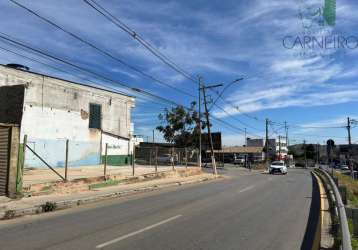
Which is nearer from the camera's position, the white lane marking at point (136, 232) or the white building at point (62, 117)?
the white lane marking at point (136, 232)

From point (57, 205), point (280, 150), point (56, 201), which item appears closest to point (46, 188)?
point (56, 201)

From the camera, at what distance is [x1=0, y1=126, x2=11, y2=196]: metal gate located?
1530 cm

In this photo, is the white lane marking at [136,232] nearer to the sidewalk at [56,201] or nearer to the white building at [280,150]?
the sidewalk at [56,201]

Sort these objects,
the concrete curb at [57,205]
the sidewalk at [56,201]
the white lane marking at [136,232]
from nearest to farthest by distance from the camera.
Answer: the white lane marking at [136,232] → the concrete curb at [57,205] → the sidewalk at [56,201]

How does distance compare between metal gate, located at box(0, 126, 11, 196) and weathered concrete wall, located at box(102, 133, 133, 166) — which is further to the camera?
weathered concrete wall, located at box(102, 133, 133, 166)

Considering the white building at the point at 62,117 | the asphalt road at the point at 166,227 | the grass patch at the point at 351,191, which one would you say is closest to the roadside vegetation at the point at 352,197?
the grass patch at the point at 351,191

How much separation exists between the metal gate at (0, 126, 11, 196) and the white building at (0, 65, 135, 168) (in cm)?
1458

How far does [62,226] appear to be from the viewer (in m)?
10.2

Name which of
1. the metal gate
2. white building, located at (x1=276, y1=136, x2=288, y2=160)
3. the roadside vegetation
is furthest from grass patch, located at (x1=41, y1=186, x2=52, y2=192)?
white building, located at (x1=276, y1=136, x2=288, y2=160)

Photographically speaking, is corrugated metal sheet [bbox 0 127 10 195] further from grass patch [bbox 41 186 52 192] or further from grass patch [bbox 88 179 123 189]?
grass patch [bbox 88 179 123 189]

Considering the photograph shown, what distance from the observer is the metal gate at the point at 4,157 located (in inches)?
602

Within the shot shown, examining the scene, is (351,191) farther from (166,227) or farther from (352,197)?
(166,227)

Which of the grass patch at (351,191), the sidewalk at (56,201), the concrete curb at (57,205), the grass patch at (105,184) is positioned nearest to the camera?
the concrete curb at (57,205)

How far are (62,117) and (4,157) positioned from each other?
20.5m
